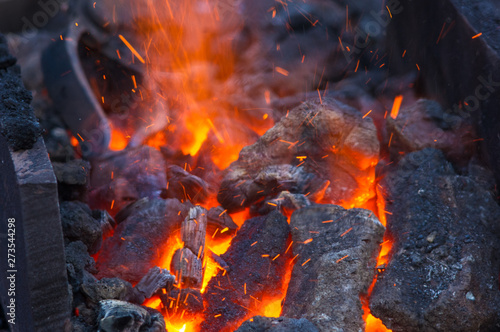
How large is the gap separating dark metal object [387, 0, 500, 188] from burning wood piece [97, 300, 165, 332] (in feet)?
8.97

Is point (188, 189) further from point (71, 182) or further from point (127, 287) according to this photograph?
point (127, 287)

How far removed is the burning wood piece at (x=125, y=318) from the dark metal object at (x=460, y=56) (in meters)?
2.73

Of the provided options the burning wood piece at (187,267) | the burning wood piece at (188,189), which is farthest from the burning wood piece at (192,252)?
the burning wood piece at (188,189)

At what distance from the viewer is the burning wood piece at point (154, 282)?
9.43 feet

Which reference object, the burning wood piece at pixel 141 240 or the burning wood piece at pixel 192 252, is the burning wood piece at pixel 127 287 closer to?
the burning wood piece at pixel 192 252

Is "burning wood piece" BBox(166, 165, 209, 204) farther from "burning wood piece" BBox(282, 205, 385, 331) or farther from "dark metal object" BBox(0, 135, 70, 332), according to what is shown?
"dark metal object" BBox(0, 135, 70, 332)

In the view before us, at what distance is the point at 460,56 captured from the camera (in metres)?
3.67

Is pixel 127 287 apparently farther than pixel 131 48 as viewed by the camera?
No

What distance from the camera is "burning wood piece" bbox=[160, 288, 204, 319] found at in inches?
110

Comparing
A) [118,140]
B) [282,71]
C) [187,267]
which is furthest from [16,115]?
[282,71]

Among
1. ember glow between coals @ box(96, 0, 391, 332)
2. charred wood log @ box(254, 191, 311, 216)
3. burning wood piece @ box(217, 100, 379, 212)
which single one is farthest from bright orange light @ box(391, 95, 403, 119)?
charred wood log @ box(254, 191, 311, 216)

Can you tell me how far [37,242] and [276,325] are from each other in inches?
51.8

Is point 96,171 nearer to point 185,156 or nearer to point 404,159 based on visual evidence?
point 185,156

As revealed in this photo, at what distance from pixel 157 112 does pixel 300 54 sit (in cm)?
176
